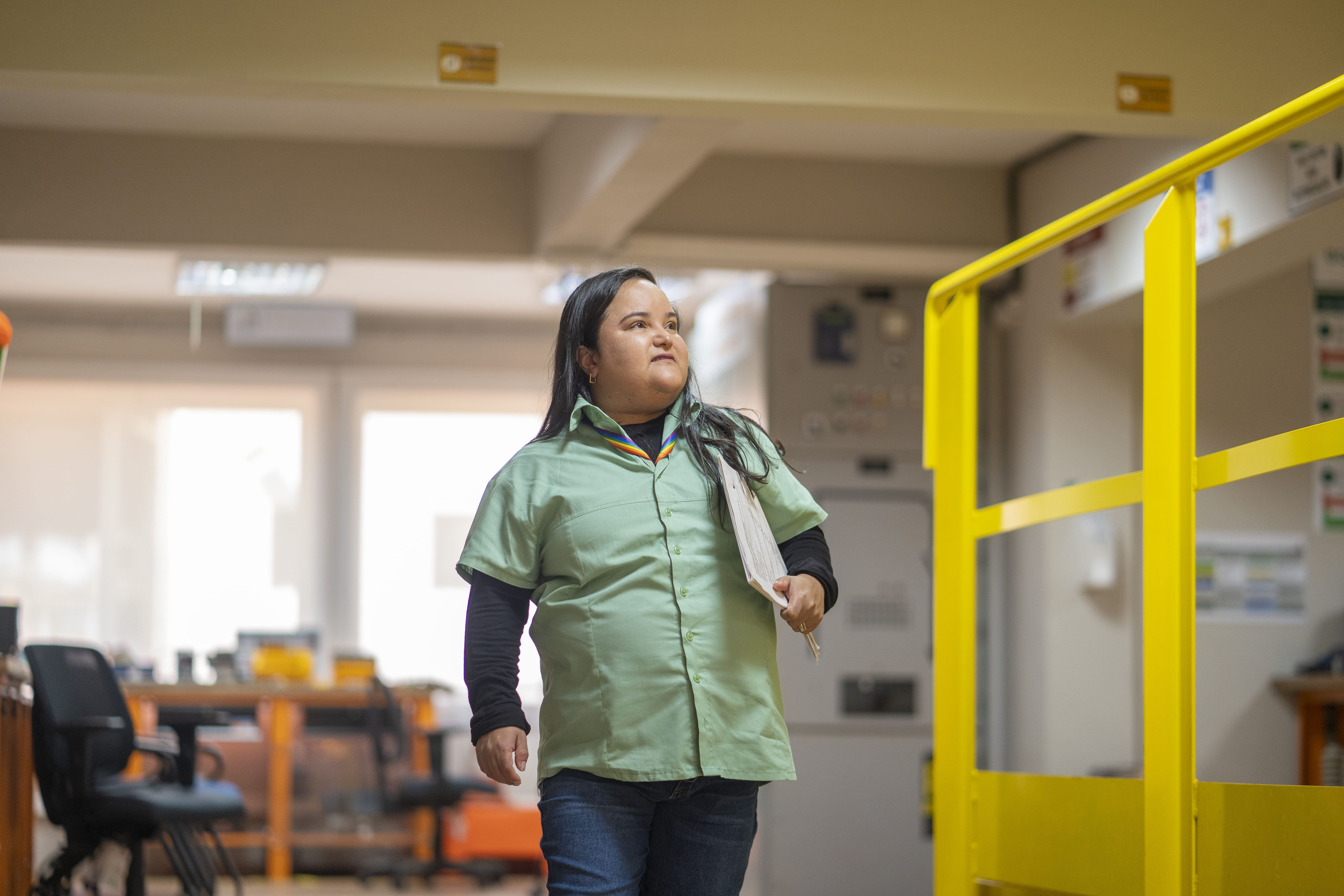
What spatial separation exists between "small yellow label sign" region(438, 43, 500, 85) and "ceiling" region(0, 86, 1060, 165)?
1.80m

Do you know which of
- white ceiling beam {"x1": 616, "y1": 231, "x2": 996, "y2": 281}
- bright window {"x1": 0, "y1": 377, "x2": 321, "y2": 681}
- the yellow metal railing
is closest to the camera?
the yellow metal railing

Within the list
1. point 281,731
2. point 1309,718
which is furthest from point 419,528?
point 1309,718

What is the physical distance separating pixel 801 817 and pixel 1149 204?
2672 mm

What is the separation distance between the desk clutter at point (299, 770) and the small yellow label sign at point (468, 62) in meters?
2.06

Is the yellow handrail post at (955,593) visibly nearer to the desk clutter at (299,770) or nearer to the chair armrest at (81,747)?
the chair armrest at (81,747)

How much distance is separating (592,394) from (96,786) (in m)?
2.69

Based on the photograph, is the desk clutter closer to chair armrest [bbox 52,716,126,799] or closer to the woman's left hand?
chair armrest [bbox 52,716,126,799]

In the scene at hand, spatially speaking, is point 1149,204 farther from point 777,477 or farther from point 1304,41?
point 777,477

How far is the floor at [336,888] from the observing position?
6309 mm

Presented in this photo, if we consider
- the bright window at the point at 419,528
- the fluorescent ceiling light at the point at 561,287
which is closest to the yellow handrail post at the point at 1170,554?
the fluorescent ceiling light at the point at 561,287

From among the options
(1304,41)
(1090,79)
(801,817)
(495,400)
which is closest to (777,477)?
(1090,79)

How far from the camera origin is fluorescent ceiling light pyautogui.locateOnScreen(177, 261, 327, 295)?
6.82 metres

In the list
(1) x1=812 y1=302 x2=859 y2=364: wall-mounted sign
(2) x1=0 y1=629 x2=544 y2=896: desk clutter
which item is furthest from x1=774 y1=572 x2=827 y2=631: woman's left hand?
(1) x1=812 y1=302 x2=859 y2=364: wall-mounted sign

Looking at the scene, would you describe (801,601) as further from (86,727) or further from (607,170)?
(607,170)
